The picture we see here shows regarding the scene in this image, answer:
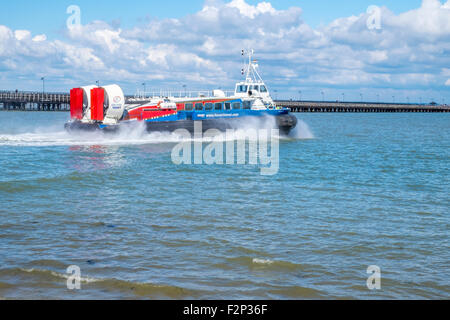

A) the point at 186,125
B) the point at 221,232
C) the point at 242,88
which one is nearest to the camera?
the point at 221,232

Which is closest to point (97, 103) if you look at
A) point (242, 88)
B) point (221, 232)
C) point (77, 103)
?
point (77, 103)

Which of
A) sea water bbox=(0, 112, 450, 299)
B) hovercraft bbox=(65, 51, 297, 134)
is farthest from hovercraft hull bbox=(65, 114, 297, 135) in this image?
sea water bbox=(0, 112, 450, 299)

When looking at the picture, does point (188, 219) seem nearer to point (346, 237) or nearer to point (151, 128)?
point (346, 237)

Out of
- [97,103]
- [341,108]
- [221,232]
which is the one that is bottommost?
[221,232]

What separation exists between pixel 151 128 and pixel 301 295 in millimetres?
22761

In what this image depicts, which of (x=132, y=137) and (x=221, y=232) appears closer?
(x=221, y=232)

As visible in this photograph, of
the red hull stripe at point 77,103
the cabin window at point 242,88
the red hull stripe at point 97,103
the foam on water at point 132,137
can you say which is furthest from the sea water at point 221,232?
the cabin window at point 242,88

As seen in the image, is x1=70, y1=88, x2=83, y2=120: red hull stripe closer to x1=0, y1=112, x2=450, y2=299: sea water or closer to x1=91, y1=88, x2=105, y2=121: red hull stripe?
x1=91, y1=88, x2=105, y2=121: red hull stripe

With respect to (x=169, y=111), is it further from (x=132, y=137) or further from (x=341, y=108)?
(x=341, y=108)

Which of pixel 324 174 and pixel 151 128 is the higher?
pixel 151 128

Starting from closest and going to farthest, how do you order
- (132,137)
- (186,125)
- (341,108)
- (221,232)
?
(221,232)
(186,125)
(132,137)
(341,108)

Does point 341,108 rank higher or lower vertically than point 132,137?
higher

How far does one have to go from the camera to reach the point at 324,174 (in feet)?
56.6
